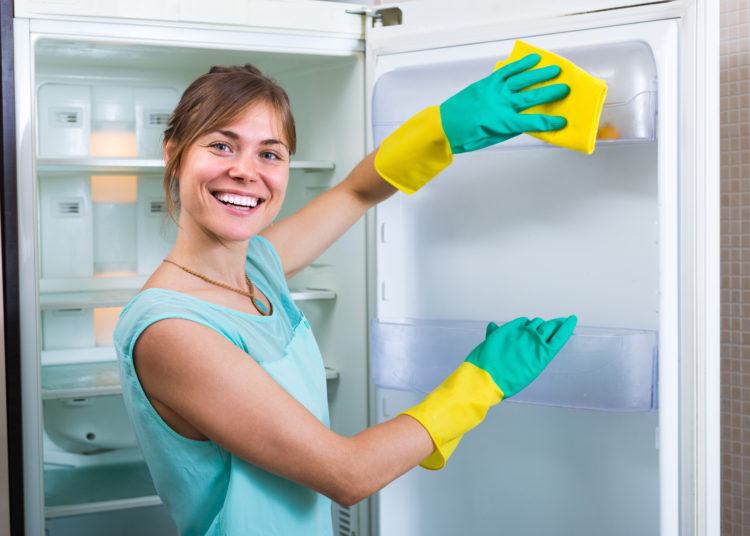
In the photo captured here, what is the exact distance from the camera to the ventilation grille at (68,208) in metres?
2.09

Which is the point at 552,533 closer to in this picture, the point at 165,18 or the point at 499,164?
the point at 499,164

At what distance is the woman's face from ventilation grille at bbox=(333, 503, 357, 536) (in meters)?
1.03

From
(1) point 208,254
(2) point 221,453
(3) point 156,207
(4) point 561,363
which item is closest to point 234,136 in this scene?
(1) point 208,254

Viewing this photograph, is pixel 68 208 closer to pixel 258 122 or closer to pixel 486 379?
pixel 258 122

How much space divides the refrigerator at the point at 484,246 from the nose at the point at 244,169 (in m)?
0.53

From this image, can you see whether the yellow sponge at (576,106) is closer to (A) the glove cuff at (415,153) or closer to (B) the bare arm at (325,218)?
(A) the glove cuff at (415,153)

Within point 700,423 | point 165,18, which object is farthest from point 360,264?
point 700,423

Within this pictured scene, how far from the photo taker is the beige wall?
1696 mm

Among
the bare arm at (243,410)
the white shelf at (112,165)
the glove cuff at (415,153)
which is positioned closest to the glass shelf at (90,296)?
the white shelf at (112,165)

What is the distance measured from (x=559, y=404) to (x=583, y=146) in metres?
0.50

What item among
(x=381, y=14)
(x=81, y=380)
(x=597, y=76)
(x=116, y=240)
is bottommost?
(x=81, y=380)

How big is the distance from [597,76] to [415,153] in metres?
0.36

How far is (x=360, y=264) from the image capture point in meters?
1.86

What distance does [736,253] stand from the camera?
1714 millimetres
